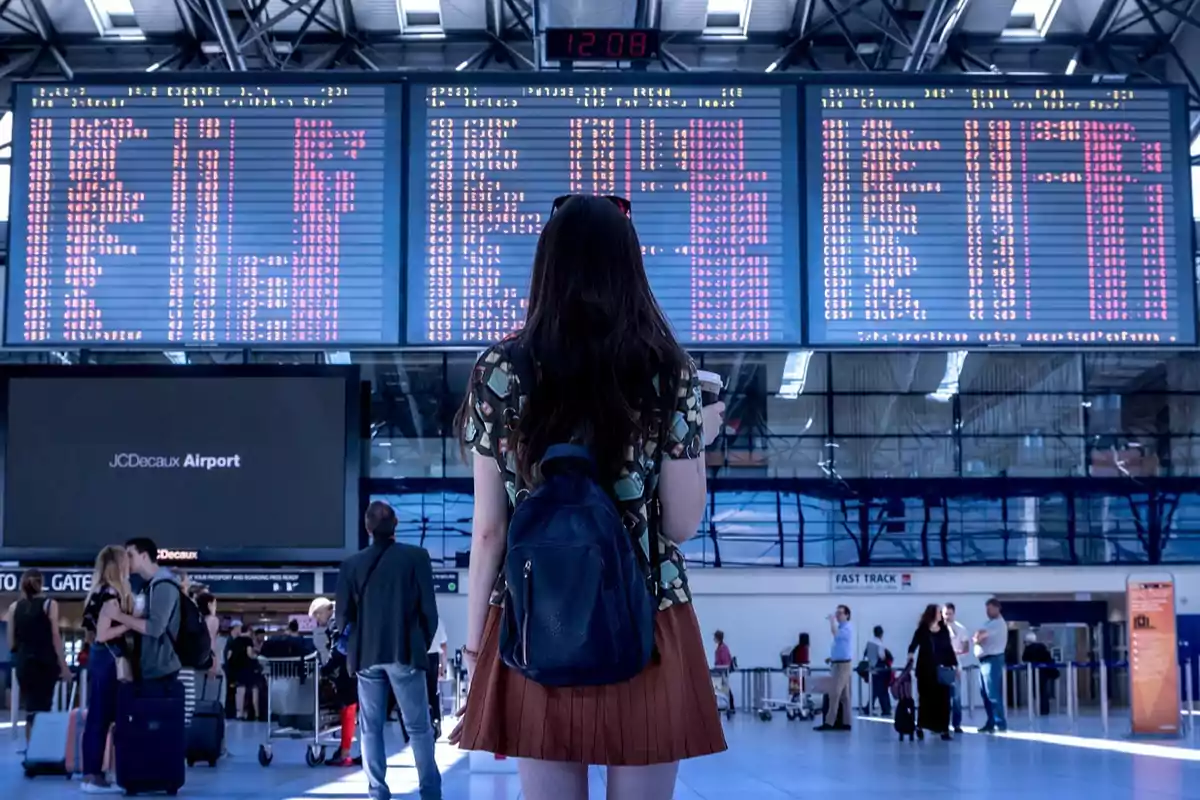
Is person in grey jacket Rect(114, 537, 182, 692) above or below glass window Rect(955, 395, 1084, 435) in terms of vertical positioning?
below

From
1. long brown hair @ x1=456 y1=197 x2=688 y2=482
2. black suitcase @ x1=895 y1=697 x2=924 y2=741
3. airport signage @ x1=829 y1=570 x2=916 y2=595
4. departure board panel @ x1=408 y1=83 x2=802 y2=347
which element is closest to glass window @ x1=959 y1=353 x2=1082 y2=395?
airport signage @ x1=829 y1=570 x2=916 y2=595

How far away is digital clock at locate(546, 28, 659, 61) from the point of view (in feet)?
37.3

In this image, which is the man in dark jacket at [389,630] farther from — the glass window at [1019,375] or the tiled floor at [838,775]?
the glass window at [1019,375]

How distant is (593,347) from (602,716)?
563mm

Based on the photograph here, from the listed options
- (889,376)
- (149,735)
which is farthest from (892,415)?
(149,735)

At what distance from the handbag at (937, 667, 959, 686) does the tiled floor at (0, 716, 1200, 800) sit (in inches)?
32.7

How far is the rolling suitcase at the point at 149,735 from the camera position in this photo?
332 inches

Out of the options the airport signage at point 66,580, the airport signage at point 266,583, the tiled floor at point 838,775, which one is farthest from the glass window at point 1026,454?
the airport signage at point 66,580

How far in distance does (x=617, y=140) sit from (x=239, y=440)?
491 centimetres

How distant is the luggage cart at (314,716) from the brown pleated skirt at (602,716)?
889cm

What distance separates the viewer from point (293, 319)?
11.1 meters

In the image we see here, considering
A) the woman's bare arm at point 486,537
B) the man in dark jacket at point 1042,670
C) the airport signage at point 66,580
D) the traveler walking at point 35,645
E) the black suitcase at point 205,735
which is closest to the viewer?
the woman's bare arm at point 486,537

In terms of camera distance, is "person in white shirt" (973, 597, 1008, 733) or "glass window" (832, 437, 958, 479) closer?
"person in white shirt" (973, 597, 1008, 733)

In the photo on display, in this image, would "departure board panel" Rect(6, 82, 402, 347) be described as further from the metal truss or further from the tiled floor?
the metal truss
